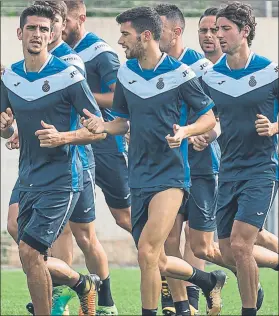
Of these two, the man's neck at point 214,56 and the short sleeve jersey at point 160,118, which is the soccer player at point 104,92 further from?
the short sleeve jersey at point 160,118

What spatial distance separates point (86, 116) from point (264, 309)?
161 inches

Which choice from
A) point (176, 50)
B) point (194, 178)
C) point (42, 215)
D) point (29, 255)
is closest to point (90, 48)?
point (176, 50)

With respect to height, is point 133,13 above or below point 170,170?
above

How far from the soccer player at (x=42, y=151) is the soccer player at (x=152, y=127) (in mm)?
350

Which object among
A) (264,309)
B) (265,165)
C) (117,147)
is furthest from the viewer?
(264,309)

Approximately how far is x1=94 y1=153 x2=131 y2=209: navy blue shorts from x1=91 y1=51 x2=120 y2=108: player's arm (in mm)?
699

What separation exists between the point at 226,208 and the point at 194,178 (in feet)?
3.31

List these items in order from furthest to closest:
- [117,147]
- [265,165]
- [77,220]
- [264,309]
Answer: [264,309] → [117,147] → [77,220] → [265,165]

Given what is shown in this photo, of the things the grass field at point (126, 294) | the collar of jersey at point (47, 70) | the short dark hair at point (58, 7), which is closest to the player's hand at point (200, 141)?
the collar of jersey at point (47, 70)

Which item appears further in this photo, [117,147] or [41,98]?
[117,147]

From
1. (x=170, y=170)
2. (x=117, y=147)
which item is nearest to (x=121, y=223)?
(x=117, y=147)

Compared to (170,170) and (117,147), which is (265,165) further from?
(117,147)

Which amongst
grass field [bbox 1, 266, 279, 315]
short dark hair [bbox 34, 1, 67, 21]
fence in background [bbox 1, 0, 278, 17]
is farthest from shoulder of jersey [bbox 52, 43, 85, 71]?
fence in background [bbox 1, 0, 278, 17]

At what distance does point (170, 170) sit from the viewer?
979cm
